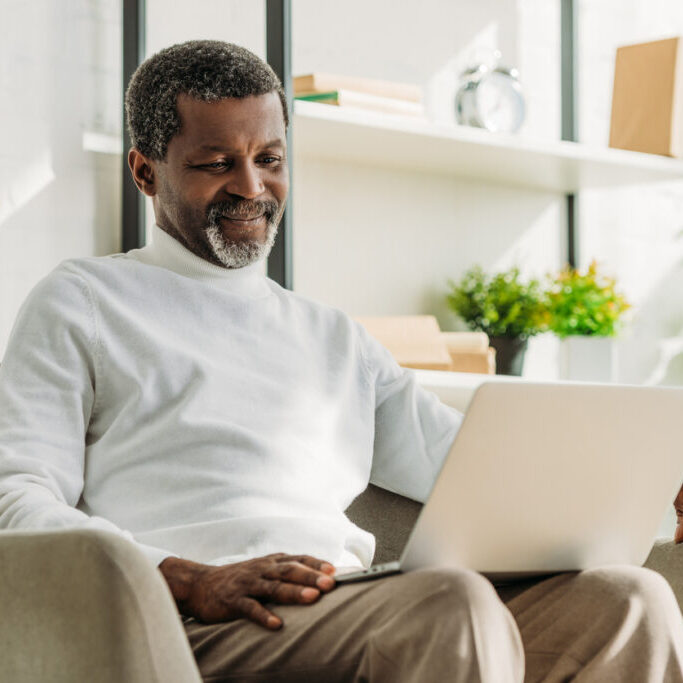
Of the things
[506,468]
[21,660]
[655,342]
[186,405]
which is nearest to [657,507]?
[506,468]

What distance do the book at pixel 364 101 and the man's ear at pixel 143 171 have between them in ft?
2.49

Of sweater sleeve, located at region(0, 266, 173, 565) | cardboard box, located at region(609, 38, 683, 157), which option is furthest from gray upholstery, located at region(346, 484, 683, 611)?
cardboard box, located at region(609, 38, 683, 157)

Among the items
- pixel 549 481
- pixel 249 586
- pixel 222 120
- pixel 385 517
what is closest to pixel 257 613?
pixel 249 586

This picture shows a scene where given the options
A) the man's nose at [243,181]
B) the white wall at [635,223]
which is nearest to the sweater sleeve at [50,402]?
the man's nose at [243,181]

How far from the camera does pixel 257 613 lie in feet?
3.14

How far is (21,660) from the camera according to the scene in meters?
0.83

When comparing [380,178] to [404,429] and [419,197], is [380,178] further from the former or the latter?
[404,429]

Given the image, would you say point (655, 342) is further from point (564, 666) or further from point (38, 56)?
point (564, 666)

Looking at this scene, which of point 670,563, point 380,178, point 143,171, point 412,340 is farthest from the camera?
point 380,178

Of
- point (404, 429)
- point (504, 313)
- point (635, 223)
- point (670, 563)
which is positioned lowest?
point (670, 563)

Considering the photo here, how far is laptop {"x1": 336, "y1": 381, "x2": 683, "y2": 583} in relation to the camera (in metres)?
0.94

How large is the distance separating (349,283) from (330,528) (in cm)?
134

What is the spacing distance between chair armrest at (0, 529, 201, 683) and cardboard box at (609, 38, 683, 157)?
7.10ft

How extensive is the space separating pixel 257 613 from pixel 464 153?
1.66 metres
